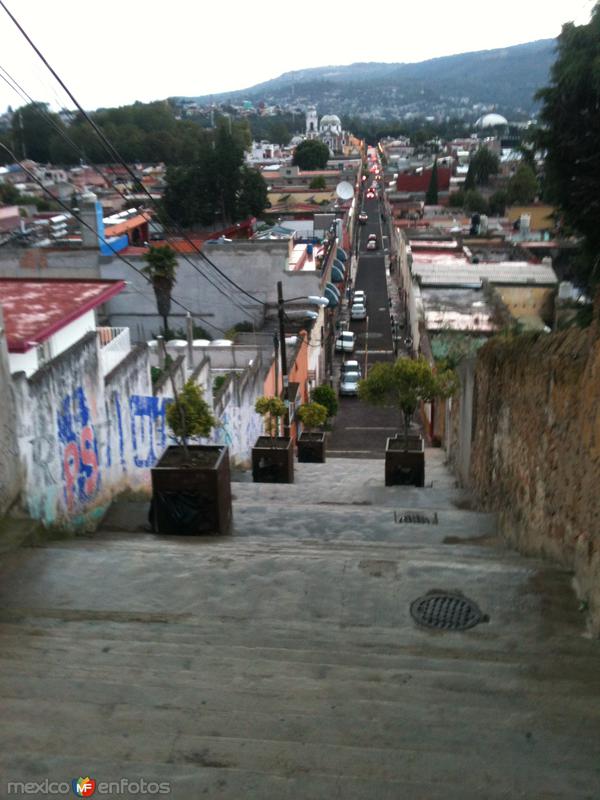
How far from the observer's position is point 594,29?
9.66m

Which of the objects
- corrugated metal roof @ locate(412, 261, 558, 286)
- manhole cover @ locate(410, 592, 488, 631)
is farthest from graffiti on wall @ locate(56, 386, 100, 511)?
corrugated metal roof @ locate(412, 261, 558, 286)

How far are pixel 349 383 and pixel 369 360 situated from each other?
19.7ft

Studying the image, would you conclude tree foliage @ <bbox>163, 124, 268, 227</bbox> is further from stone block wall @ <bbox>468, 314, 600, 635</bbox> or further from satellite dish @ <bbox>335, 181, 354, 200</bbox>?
stone block wall @ <bbox>468, 314, 600, 635</bbox>

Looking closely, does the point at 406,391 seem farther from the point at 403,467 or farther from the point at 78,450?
the point at 78,450

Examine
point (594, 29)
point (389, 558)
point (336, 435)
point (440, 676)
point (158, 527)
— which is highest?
point (594, 29)

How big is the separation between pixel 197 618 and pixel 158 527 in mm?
3155

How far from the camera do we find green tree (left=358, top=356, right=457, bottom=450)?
43.5 ft

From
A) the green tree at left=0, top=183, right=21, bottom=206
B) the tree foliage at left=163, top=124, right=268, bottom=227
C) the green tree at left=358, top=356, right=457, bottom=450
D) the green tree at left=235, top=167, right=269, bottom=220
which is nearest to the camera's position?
the green tree at left=358, top=356, right=457, bottom=450

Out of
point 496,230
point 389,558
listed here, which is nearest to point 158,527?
point 389,558

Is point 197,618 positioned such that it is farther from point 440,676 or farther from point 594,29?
point 594,29

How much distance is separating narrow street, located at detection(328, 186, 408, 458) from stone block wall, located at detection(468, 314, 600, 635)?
13163mm

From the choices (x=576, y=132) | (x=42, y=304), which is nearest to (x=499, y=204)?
(x=576, y=132)

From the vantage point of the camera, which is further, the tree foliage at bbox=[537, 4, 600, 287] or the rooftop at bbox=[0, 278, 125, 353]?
the tree foliage at bbox=[537, 4, 600, 287]

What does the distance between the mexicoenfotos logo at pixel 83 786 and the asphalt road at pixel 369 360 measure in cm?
1879
